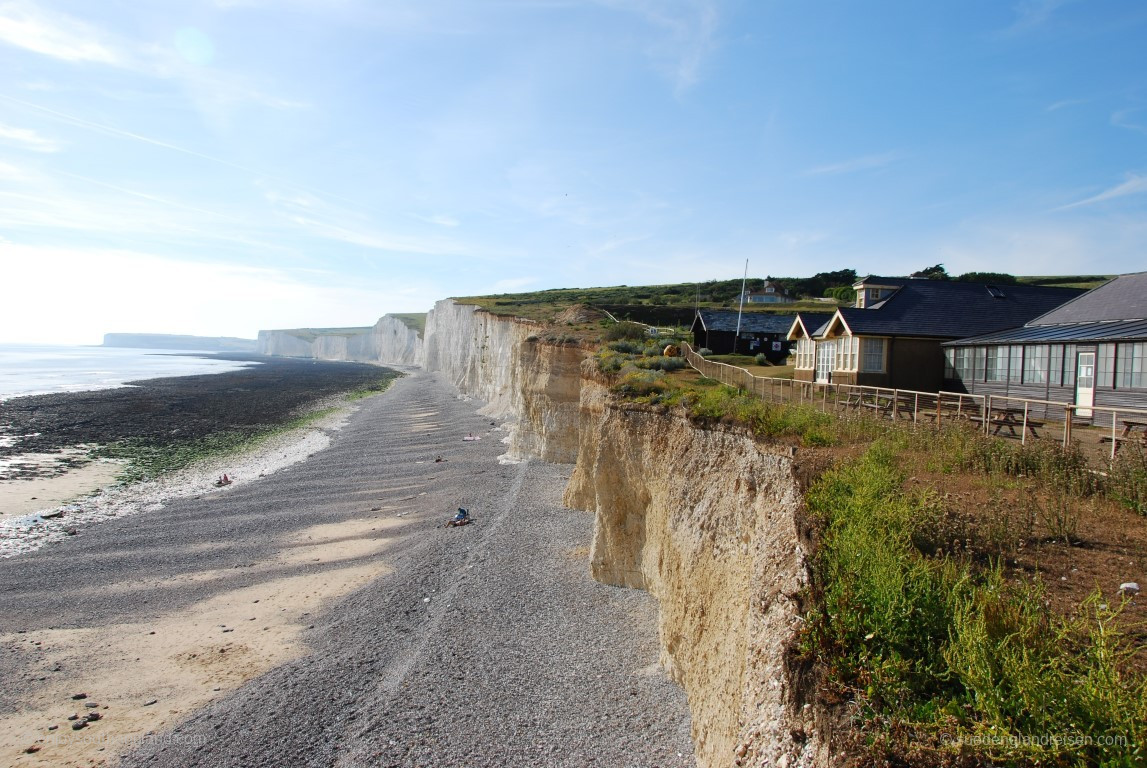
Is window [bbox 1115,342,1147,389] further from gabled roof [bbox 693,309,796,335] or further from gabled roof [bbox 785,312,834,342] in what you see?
gabled roof [bbox 693,309,796,335]

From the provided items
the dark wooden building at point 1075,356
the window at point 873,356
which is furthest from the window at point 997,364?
the window at point 873,356

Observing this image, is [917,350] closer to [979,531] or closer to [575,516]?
[575,516]

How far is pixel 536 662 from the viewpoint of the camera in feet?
39.9

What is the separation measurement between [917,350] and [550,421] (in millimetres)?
16489

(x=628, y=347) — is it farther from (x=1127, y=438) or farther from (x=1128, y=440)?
(x=1128, y=440)

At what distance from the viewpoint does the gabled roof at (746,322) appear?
42031 mm

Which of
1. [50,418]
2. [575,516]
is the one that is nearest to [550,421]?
[575,516]

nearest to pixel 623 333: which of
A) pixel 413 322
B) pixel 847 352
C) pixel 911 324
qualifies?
pixel 847 352

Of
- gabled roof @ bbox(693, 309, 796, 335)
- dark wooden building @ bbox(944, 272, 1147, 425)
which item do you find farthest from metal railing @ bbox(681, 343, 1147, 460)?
A: gabled roof @ bbox(693, 309, 796, 335)

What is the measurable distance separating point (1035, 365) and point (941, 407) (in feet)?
31.4

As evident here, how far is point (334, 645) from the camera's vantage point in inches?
523

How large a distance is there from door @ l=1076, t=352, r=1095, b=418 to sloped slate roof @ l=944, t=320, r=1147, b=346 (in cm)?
56

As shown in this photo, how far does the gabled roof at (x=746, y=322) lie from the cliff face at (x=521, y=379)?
12230 mm

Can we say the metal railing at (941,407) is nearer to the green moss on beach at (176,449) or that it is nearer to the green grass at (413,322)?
the green moss on beach at (176,449)
